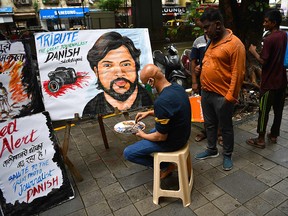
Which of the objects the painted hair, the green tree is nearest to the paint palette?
the painted hair

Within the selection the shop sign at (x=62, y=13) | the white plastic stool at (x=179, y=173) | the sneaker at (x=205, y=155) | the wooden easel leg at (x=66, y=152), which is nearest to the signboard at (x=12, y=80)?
the wooden easel leg at (x=66, y=152)

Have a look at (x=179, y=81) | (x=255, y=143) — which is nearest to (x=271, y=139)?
(x=255, y=143)

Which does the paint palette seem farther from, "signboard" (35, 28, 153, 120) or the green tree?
the green tree

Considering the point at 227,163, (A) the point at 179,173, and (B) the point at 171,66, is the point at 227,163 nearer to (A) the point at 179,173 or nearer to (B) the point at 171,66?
(A) the point at 179,173

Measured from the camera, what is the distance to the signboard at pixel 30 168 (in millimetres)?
2398

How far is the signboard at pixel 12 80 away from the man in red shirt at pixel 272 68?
2807mm

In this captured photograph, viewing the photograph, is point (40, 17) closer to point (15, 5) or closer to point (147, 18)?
point (15, 5)

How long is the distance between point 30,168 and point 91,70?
1.33m

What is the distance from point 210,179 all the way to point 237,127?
65.9 inches

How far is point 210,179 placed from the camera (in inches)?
117

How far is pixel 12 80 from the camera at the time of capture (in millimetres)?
2561

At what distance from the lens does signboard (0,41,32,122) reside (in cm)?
249

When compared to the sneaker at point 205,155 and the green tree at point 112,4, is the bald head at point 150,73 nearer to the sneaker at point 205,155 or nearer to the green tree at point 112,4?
the sneaker at point 205,155

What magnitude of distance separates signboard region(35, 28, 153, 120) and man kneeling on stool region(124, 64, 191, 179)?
0.81 meters
